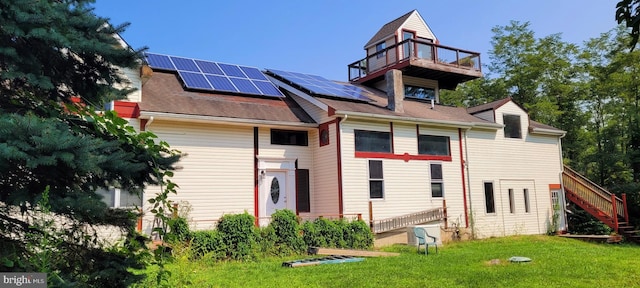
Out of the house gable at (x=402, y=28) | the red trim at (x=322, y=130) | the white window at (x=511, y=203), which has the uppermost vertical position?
the house gable at (x=402, y=28)

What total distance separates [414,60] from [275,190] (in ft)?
28.5

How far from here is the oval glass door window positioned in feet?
50.2

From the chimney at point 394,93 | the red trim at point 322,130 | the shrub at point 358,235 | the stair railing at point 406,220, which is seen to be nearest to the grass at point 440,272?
the shrub at point 358,235

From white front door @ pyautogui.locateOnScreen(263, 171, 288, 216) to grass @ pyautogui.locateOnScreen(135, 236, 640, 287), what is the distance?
12.1 ft

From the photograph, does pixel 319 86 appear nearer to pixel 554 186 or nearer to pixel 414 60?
pixel 414 60

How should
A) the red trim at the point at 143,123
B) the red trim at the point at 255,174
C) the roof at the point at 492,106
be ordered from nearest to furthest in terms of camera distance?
the red trim at the point at 143,123, the red trim at the point at 255,174, the roof at the point at 492,106

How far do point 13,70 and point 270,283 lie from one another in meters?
6.13

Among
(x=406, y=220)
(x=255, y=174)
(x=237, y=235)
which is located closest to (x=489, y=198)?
(x=406, y=220)

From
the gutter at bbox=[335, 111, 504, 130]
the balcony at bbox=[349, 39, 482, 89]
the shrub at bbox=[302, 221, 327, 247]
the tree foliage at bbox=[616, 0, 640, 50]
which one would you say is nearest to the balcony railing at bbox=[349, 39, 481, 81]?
the balcony at bbox=[349, 39, 482, 89]

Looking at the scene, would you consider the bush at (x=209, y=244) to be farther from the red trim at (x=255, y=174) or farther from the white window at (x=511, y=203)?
the white window at (x=511, y=203)

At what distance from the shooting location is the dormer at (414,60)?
2006 cm

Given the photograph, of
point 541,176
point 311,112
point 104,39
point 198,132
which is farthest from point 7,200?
point 541,176

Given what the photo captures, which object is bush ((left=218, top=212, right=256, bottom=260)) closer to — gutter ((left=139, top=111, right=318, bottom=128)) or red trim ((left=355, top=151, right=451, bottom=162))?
gutter ((left=139, top=111, right=318, bottom=128))

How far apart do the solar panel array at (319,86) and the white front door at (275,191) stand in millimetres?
3286
